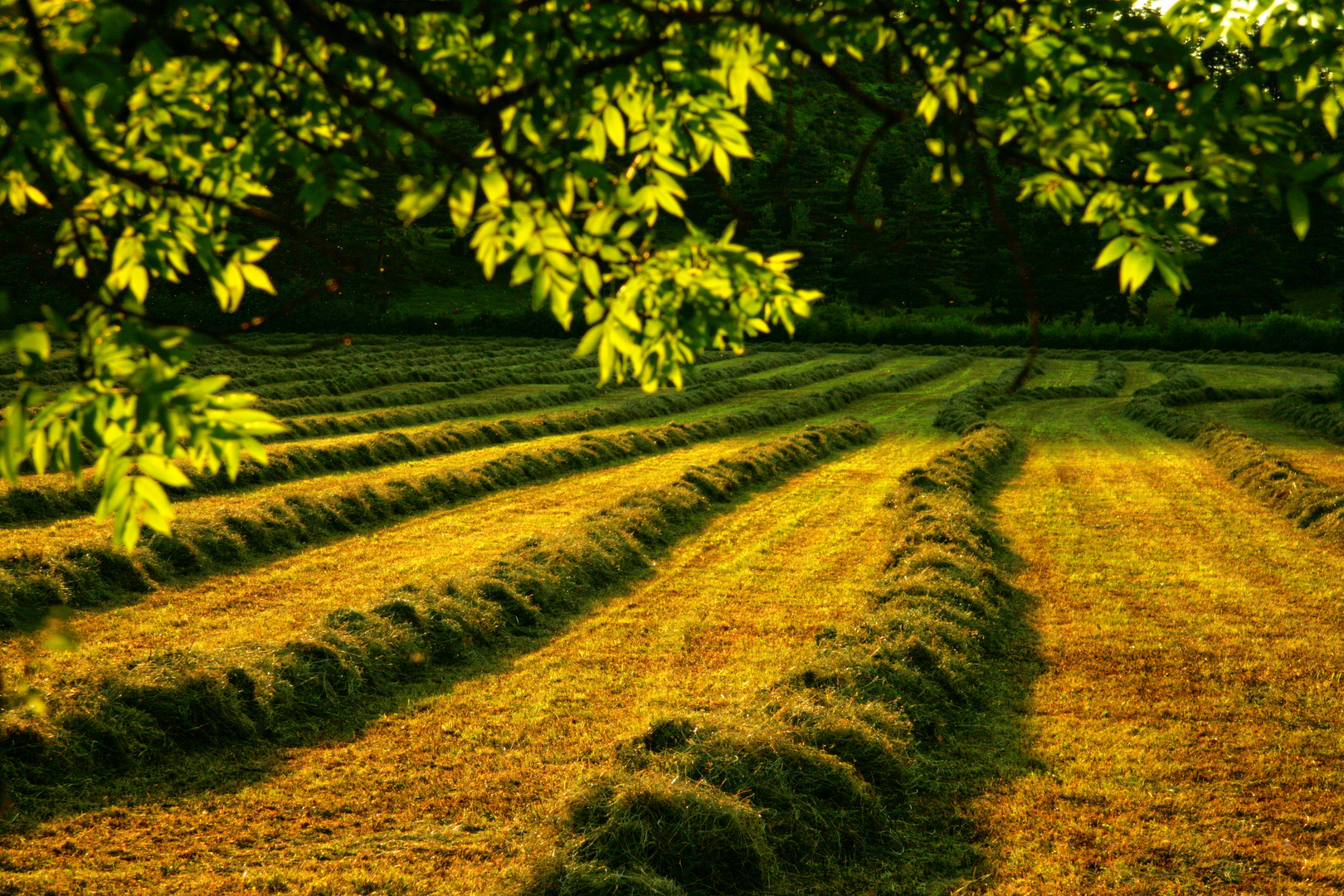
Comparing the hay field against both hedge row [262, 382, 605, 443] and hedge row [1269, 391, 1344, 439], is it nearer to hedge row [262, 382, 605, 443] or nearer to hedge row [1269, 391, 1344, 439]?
hedge row [262, 382, 605, 443]

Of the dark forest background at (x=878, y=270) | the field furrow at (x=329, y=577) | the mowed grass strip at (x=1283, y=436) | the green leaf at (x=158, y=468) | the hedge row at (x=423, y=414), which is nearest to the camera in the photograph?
the green leaf at (x=158, y=468)

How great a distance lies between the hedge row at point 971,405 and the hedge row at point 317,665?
42.8 feet

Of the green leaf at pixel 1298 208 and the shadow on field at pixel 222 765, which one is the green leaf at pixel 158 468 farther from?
the shadow on field at pixel 222 765

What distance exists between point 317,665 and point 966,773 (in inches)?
190

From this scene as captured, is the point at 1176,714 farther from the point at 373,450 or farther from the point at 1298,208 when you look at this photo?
the point at 373,450

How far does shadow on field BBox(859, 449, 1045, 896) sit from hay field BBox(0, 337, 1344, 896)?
28mm

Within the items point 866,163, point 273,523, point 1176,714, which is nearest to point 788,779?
point 1176,714

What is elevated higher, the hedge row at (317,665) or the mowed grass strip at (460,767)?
the hedge row at (317,665)

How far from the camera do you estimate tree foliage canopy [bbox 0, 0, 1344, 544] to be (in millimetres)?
2514

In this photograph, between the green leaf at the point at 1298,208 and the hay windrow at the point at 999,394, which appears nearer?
the green leaf at the point at 1298,208

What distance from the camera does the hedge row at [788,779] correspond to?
4711mm

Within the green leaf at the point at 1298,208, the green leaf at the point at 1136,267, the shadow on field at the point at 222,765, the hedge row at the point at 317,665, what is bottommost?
the shadow on field at the point at 222,765

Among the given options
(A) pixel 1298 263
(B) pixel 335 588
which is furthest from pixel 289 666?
(A) pixel 1298 263

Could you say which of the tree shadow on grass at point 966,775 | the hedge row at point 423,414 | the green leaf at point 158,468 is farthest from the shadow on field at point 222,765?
the hedge row at point 423,414
